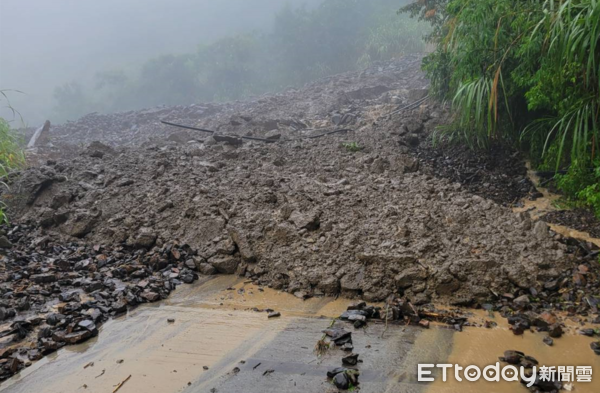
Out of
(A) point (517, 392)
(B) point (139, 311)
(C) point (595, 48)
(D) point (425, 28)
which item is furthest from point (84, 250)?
(D) point (425, 28)

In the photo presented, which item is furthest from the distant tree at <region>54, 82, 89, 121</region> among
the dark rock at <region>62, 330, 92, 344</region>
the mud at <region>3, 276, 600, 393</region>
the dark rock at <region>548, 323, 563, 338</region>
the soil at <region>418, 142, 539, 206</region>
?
the dark rock at <region>548, 323, 563, 338</region>

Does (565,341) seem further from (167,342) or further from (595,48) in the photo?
(167,342)

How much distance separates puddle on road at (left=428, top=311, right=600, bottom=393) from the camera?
240cm

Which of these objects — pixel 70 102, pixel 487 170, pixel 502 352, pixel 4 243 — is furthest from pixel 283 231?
pixel 70 102

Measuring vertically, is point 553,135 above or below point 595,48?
below

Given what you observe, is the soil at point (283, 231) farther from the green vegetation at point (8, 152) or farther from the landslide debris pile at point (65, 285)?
the green vegetation at point (8, 152)

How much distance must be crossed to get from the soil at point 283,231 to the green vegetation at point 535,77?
527mm

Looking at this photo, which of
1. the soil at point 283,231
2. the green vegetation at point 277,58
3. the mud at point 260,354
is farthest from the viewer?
the green vegetation at point 277,58

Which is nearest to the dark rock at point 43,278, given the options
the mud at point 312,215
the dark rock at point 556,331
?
the mud at point 312,215

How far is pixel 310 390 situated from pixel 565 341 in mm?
1623

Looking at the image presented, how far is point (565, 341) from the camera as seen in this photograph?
2773 mm

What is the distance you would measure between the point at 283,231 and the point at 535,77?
276cm

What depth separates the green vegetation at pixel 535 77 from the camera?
347 centimetres

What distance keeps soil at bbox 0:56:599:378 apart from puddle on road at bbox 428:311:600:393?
1.16 ft
